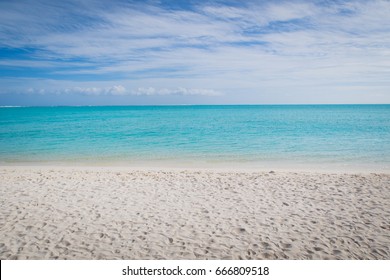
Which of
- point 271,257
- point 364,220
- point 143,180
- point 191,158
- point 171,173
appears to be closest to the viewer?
point 271,257

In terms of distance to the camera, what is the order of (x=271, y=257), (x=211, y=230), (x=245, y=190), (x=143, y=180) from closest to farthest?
(x=271, y=257)
(x=211, y=230)
(x=245, y=190)
(x=143, y=180)

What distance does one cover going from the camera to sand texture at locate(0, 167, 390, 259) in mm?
4469

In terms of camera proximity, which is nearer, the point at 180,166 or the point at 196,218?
the point at 196,218

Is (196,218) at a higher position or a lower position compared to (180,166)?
higher

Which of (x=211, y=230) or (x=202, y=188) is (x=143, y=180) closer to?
(x=202, y=188)

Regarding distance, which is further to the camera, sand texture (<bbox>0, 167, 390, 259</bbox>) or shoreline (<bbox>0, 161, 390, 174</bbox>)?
shoreline (<bbox>0, 161, 390, 174</bbox>)

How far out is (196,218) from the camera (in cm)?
571

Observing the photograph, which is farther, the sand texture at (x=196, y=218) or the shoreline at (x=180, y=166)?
the shoreline at (x=180, y=166)

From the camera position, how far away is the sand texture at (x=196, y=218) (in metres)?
4.47
